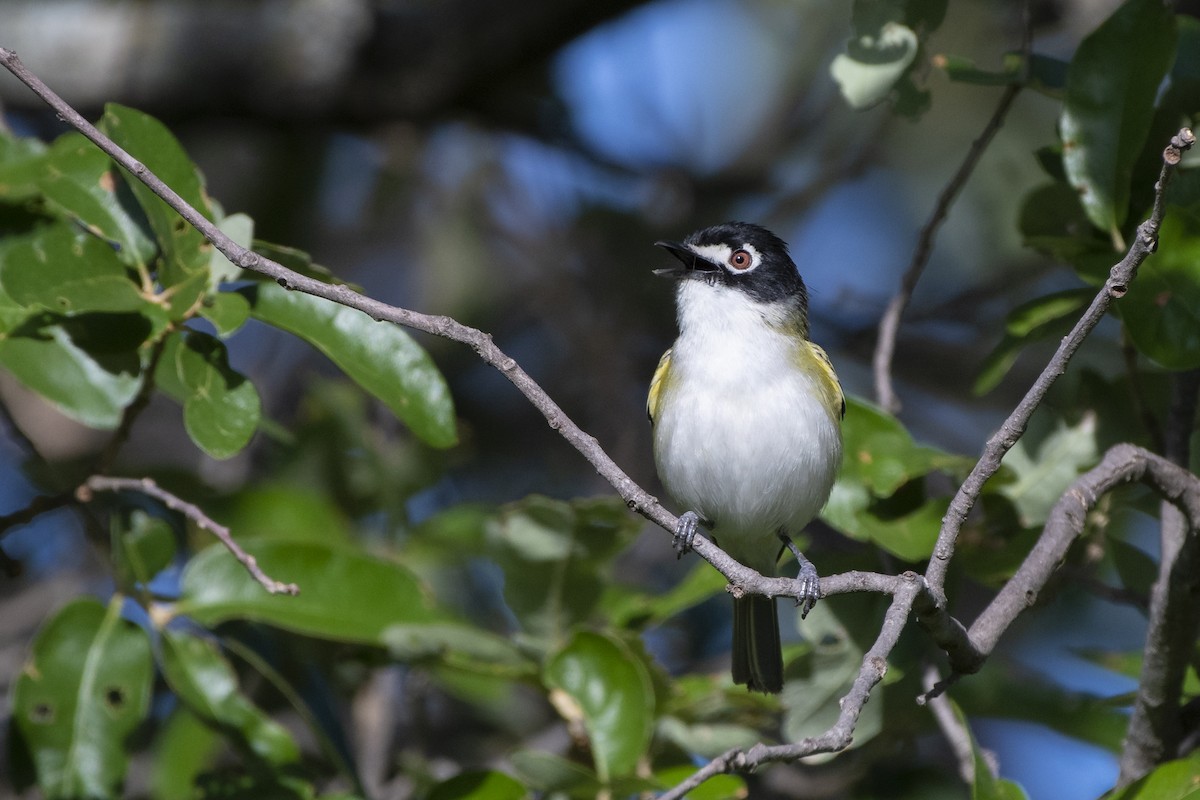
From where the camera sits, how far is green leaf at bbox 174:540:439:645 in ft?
11.4

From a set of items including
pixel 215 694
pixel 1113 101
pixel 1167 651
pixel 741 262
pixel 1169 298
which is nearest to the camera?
pixel 1167 651

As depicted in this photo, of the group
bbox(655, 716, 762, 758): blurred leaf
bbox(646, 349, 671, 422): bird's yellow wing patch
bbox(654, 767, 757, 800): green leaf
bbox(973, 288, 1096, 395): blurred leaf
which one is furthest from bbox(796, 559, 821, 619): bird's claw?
bbox(646, 349, 671, 422): bird's yellow wing patch

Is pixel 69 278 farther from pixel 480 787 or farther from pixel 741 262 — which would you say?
pixel 741 262

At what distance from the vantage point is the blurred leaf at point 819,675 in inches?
138

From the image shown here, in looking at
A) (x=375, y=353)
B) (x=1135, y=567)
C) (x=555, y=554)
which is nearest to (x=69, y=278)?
(x=375, y=353)

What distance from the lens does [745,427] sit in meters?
3.69

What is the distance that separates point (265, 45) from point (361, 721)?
108 inches

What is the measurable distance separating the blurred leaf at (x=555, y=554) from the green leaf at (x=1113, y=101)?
58.3 inches

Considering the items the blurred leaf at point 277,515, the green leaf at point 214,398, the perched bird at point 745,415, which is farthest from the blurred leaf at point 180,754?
the perched bird at point 745,415

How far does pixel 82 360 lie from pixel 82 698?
86 cm

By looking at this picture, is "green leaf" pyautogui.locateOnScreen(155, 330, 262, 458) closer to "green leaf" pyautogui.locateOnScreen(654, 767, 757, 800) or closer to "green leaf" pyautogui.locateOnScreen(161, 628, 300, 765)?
"green leaf" pyautogui.locateOnScreen(161, 628, 300, 765)

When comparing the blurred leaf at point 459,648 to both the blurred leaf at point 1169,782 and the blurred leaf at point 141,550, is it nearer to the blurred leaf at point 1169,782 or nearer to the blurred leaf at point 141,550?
the blurred leaf at point 141,550

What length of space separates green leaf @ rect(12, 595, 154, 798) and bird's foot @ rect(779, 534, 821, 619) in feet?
5.54

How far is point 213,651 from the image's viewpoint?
11.7 feet
